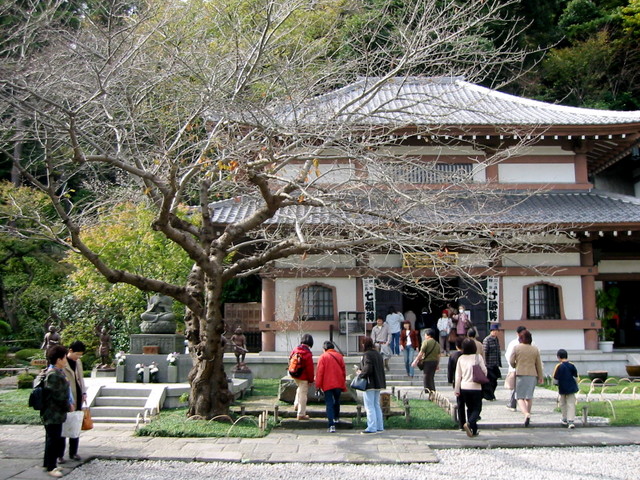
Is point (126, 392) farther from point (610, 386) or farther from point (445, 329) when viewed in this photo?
point (610, 386)

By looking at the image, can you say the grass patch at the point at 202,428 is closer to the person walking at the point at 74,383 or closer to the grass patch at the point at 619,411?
the person walking at the point at 74,383

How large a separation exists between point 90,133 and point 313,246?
4338 mm

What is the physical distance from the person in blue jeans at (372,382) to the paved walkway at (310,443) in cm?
22

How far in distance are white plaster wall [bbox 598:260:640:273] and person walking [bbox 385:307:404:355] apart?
23.4 feet

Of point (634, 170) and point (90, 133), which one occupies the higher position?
point (634, 170)

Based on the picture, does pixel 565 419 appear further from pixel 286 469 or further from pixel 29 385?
pixel 29 385

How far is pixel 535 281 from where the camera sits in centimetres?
1791

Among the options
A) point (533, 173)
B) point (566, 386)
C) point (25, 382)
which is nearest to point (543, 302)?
point (533, 173)

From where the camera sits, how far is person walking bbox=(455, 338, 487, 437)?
8.88 m

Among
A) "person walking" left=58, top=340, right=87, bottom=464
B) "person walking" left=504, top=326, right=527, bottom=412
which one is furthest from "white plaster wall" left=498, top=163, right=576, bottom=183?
"person walking" left=58, top=340, right=87, bottom=464

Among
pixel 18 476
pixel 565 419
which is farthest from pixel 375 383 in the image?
pixel 18 476

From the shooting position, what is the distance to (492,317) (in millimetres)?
17844

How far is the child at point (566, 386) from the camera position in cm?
963

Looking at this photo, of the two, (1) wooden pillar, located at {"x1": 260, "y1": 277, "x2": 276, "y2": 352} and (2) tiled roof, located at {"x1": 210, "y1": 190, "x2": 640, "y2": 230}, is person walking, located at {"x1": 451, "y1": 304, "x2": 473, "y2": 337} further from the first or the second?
(1) wooden pillar, located at {"x1": 260, "y1": 277, "x2": 276, "y2": 352}
